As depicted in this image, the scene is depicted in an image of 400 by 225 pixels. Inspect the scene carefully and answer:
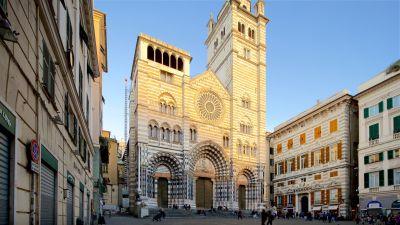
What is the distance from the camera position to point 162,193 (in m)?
42.7

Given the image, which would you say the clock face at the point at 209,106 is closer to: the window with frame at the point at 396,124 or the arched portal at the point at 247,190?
the arched portal at the point at 247,190

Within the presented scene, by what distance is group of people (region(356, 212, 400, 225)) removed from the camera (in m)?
27.1

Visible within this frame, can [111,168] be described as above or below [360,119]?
below

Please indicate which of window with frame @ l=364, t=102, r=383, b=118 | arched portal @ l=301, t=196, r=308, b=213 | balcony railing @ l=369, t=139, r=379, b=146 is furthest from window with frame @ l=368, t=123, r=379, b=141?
arched portal @ l=301, t=196, r=308, b=213

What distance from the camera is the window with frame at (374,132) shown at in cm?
3331

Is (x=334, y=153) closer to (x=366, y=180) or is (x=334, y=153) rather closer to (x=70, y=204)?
(x=366, y=180)

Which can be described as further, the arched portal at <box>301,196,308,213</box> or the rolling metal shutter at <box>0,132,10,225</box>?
the arched portal at <box>301,196,308,213</box>

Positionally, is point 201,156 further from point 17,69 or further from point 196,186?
point 17,69

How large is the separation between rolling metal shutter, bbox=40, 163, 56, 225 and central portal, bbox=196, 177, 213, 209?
37380 mm

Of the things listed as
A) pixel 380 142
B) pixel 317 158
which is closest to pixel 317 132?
pixel 317 158

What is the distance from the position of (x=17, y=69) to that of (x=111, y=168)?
52.9m

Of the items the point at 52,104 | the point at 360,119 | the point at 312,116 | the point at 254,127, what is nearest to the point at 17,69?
the point at 52,104

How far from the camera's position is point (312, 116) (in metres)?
43.1

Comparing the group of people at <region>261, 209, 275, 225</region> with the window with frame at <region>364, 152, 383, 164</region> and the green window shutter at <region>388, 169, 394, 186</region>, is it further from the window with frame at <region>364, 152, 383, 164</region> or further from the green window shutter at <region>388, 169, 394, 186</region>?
the window with frame at <region>364, 152, 383, 164</region>
